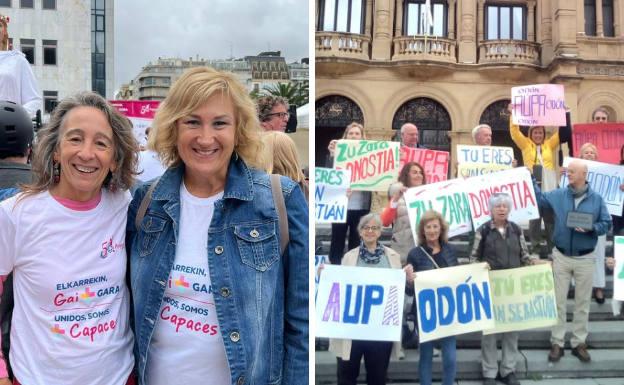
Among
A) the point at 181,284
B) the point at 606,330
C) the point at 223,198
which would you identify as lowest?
the point at 606,330

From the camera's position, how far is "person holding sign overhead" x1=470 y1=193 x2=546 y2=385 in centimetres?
202

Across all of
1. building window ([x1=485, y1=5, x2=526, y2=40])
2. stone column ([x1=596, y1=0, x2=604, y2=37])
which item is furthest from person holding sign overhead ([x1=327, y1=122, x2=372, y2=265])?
stone column ([x1=596, y1=0, x2=604, y2=37])

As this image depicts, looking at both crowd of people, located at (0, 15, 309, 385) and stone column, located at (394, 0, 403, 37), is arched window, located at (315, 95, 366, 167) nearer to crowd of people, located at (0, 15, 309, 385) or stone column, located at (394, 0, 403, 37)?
stone column, located at (394, 0, 403, 37)

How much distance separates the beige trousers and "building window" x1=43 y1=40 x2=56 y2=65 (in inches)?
579

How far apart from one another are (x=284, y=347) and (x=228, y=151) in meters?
0.33

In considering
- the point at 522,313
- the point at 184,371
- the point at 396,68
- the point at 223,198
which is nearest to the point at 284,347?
the point at 184,371

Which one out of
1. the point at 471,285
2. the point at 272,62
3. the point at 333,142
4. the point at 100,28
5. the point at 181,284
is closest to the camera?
the point at 181,284

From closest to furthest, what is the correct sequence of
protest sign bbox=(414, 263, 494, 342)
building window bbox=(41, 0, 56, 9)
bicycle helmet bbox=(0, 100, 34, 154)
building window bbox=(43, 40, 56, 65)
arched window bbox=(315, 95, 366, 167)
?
bicycle helmet bbox=(0, 100, 34, 154) < arched window bbox=(315, 95, 366, 167) < protest sign bbox=(414, 263, 494, 342) < building window bbox=(43, 40, 56, 65) < building window bbox=(41, 0, 56, 9)

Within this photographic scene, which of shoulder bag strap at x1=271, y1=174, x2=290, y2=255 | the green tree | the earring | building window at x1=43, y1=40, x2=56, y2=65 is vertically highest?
building window at x1=43, y1=40, x2=56, y2=65

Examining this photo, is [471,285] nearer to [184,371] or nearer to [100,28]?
[184,371]

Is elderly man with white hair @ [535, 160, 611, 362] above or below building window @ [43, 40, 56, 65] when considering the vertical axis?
below

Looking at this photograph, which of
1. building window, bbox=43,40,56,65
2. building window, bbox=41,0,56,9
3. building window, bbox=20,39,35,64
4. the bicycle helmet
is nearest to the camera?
the bicycle helmet

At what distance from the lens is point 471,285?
1978 mm

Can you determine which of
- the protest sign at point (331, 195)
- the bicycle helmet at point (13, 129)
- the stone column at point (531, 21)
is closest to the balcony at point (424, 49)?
the stone column at point (531, 21)
